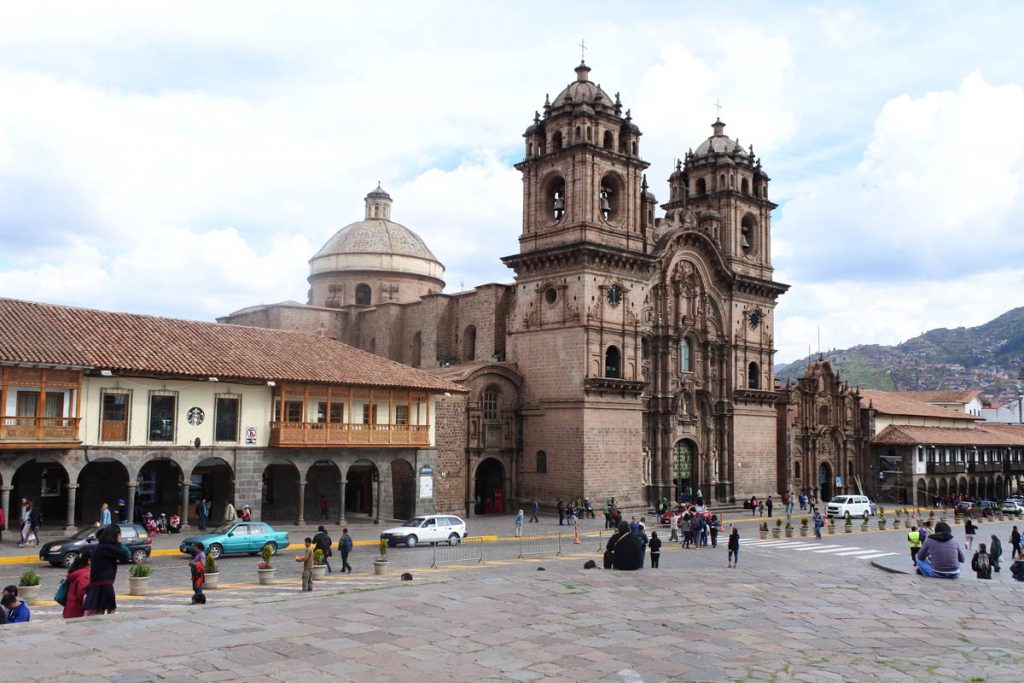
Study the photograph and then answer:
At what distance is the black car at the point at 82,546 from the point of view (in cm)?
2572

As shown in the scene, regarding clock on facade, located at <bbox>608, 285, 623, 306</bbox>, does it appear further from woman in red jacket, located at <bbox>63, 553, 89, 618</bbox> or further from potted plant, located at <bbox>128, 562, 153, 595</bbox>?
woman in red jacket, located at <bbox>63, 553, 89, 618</bbox>

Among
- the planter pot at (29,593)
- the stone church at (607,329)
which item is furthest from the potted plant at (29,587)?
the stone church at (607,329)

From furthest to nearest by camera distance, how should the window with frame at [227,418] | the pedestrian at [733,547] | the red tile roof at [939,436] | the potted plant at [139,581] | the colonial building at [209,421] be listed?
the red tile roof at [939,436]
the window with frame at [227,418]
the colonial building at [209,421]
the pedestrian at [733,547]
the potted plant at [139,581]

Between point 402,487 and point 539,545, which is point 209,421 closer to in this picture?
point 402,487

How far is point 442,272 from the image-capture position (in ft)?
228

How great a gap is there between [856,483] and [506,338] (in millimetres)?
32658

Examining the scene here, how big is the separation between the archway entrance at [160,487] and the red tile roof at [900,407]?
52.4 meters

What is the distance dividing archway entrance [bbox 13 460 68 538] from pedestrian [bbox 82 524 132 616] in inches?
855

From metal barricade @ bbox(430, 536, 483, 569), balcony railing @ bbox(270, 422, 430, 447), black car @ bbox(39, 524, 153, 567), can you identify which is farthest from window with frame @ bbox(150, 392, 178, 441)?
metal barricade @ bbox(430, 536, 483, 569)

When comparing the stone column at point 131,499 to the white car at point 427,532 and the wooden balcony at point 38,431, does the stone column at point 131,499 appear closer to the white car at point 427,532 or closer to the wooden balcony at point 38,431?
the wooden balcony at point 38,431

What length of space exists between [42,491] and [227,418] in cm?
724

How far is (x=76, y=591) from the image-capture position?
14.7m

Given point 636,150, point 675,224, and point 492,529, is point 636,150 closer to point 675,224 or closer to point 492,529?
point 675,224

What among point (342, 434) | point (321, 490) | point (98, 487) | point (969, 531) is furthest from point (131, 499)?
point (969, 531)
